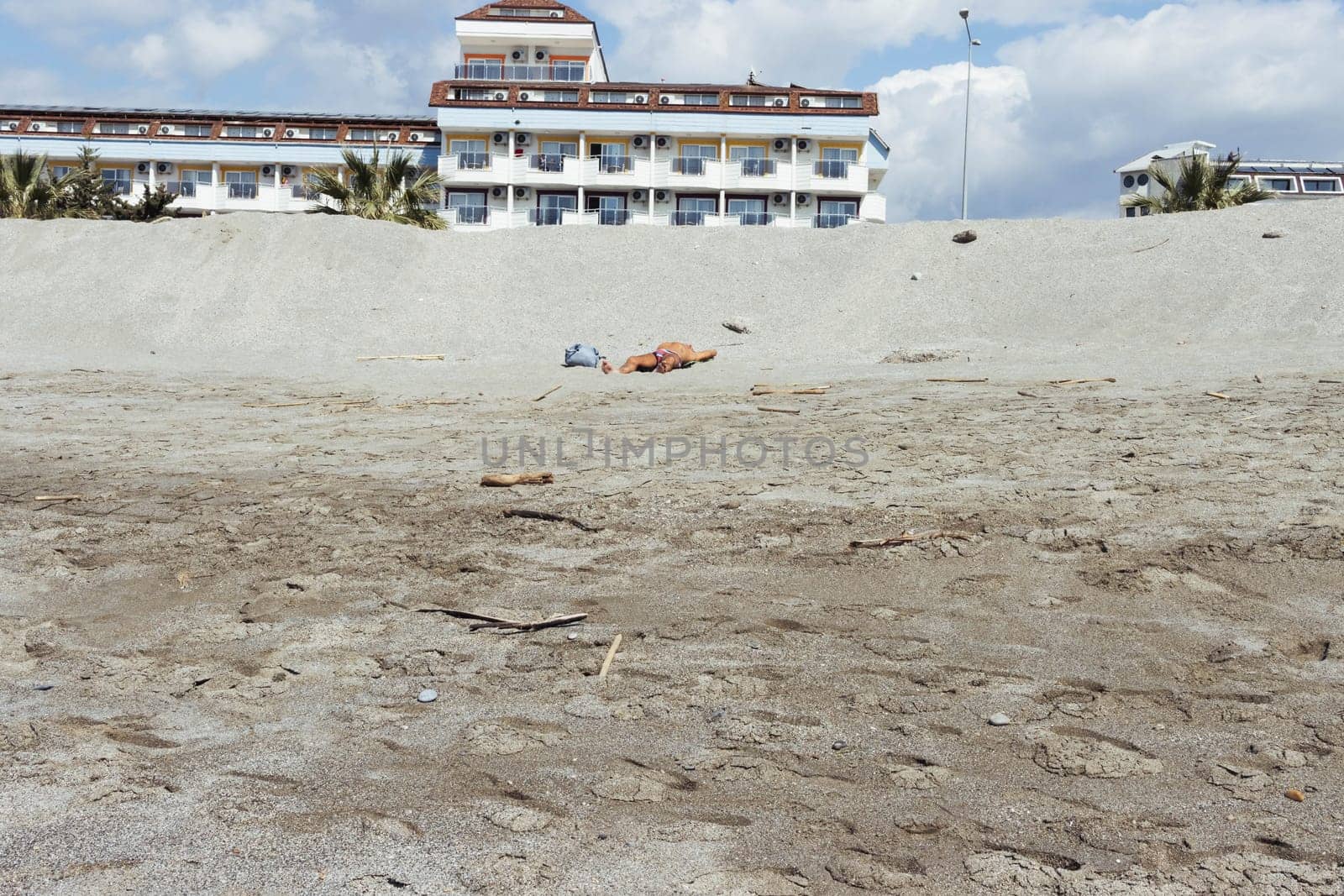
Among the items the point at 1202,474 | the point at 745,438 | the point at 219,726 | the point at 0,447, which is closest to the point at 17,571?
the point at 219,726

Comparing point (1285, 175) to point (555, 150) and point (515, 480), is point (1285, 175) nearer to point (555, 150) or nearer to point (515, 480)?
point (555, 150)

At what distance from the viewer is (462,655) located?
15.2ft

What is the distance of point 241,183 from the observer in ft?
157

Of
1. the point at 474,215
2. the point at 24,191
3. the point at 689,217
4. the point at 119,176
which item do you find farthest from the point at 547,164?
the point at 24,191

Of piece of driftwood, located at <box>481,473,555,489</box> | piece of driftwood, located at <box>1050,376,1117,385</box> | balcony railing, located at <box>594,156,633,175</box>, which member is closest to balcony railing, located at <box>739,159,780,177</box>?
balcony railing, located at <box>594,156,633,175</box>

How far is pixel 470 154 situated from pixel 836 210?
16157mm

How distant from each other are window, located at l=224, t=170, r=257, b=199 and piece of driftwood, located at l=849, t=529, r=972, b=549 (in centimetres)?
4753

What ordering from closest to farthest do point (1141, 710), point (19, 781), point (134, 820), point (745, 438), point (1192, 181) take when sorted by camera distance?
point (134, 820), point (19, 781), point (1141, 710), point (745, 438), point (1192, 181)

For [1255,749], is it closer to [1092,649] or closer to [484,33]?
[1092,649]

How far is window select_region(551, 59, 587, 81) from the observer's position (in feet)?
178

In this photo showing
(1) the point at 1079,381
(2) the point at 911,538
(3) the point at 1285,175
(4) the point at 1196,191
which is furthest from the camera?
(3) the point at 1285,175

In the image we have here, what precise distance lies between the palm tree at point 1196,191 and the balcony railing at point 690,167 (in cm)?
2467

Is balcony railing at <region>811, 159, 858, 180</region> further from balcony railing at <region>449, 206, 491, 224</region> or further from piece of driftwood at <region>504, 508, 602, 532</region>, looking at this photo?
piece of driftwood at <region>504, 508, 602, 532</region>

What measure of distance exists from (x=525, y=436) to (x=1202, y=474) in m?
5.39
